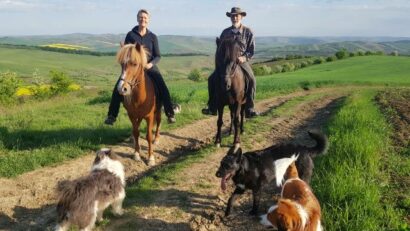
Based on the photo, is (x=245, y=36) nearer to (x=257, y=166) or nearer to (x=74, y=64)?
(x=257, y=166)

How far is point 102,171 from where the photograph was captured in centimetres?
604

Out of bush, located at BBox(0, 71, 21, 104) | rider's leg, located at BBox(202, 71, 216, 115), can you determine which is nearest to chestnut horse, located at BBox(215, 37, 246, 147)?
rider's leg, located at BBox(202, 71, 216, 115)

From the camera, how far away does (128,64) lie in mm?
8406

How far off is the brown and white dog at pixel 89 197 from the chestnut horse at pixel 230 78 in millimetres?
4613

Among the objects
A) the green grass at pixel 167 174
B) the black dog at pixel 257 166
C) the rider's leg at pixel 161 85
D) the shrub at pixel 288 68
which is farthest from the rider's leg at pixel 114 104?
the shrub at pixel 288 68

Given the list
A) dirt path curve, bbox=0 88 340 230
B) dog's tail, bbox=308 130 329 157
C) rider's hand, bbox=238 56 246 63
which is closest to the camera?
dirt path curve, bbox=0 88 340 230

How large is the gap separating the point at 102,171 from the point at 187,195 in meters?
1.76

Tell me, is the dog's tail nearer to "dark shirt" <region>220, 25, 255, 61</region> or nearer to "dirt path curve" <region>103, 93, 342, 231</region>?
"dirt path curve" <region>103, 93, 342, 231</region>

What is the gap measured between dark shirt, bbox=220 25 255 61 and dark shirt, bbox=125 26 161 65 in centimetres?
206

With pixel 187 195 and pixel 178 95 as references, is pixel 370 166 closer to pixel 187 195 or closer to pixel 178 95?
pixel 187 195

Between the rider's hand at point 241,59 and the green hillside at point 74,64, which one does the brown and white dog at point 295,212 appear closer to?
the rider's hand at point 241,59

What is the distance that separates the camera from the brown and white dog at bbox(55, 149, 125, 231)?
17.1 feet

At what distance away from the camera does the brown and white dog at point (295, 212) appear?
14.1ft

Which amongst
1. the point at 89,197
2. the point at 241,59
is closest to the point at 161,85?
the point at 241,59
